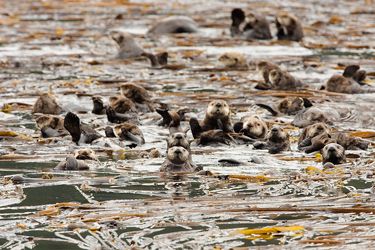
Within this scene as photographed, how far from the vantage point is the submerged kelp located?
692 centimetres

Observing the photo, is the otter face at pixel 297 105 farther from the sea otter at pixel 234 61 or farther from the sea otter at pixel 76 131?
the sea otter at pixel 234 61

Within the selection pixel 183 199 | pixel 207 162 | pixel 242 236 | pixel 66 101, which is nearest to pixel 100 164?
pixel 207 162

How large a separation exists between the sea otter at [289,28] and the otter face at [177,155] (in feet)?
34.9

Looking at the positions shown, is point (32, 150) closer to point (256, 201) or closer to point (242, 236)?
point (256, 201)

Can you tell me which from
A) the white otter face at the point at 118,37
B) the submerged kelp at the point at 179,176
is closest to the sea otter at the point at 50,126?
the submerged kelp at the point at 179,176

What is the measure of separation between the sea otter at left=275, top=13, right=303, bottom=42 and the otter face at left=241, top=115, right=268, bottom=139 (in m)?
8.75

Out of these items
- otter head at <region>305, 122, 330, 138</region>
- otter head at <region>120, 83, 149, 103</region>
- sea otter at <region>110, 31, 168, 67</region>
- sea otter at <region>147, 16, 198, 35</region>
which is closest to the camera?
otter head at <region>305, 122, 330, 138</region>

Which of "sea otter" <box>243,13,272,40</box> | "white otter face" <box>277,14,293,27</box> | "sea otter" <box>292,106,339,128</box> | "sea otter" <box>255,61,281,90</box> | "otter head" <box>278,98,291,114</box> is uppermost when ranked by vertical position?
"sea otter" <box>292,106,339,128</box>

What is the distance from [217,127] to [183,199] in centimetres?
277

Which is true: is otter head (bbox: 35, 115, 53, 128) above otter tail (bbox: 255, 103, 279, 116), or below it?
above

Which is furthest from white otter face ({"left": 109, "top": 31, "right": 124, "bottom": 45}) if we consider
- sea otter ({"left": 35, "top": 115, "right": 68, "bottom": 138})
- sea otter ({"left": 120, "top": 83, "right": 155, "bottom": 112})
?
sea otter ({"left": 35, "top": 115, "right": 68, "bottom": 138})

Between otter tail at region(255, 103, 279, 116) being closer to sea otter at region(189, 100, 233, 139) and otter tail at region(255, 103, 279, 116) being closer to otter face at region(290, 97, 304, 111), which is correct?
otter face at region(290, 97, 304, 111)

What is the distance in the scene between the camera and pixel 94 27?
2200 centimetres

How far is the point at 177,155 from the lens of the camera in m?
8.75
